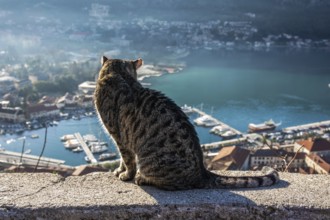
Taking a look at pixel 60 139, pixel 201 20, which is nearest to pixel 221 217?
pixel 60 139

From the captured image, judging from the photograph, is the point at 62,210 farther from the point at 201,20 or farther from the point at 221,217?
the point at 201,20

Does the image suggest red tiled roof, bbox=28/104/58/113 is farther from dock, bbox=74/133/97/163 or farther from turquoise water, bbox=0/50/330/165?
dock, bbox=74/133/97/163

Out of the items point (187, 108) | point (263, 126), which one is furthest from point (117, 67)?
point (187, 108)

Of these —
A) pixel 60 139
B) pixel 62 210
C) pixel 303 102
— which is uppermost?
pixel 62 210

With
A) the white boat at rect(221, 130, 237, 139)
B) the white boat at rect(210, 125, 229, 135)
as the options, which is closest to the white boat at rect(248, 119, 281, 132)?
the white boat at rect(221, 130, 237, 139)

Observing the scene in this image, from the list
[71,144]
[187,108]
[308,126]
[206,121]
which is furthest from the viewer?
[187,108]

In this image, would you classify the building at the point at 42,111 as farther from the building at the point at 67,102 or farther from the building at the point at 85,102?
the building at the point at 85,102

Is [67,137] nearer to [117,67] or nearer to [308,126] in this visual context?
[308,126]
